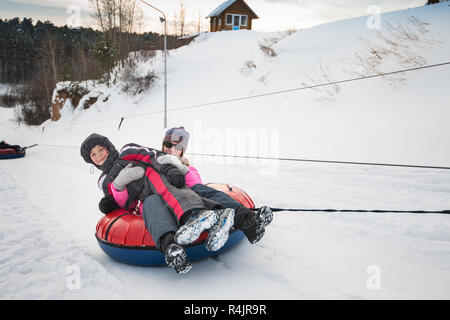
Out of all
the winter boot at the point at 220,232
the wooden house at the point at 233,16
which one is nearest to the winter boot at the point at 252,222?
the winter boot at the point at 220,232

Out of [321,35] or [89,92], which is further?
[89,92]

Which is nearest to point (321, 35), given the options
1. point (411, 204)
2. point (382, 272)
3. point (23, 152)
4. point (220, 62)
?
point (220, 62)

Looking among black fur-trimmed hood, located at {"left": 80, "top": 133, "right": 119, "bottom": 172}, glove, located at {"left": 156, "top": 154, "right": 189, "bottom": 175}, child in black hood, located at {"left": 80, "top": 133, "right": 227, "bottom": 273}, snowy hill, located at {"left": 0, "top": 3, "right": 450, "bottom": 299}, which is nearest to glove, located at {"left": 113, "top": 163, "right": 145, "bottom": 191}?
child in black hood, located at {"left": 80, "top": 133, "right": 227, "bottom": 273}

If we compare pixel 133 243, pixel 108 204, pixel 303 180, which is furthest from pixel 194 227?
pixel 303 180

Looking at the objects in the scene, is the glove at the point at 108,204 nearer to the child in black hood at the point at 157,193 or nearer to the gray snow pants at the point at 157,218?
the child in black hood at the point at 157,193

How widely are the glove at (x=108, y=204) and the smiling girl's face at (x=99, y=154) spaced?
0.34 metres

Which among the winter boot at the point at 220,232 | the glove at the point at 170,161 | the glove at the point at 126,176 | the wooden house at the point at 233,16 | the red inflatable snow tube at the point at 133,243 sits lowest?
the red inflatable snow tube at the point at 133,243

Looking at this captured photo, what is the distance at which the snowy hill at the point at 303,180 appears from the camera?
2029 millimetres

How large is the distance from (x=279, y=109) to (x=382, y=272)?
6.15 m

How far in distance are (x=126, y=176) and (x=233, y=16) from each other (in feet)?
81.3

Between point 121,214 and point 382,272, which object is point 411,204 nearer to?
point 382,272

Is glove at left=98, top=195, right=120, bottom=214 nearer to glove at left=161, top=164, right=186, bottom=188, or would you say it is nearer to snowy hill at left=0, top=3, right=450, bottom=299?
snowy hill at left=0, top=3, right=450, bottom=299

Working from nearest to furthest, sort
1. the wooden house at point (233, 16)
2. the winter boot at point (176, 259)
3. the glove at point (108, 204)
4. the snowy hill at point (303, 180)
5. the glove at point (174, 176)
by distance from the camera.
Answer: the winter boot at point (176, 259), the snowy hill at point (303, 180), the glove at point (174, 176), the glove at point (108, 204), the wooden house at point (233, 16)
